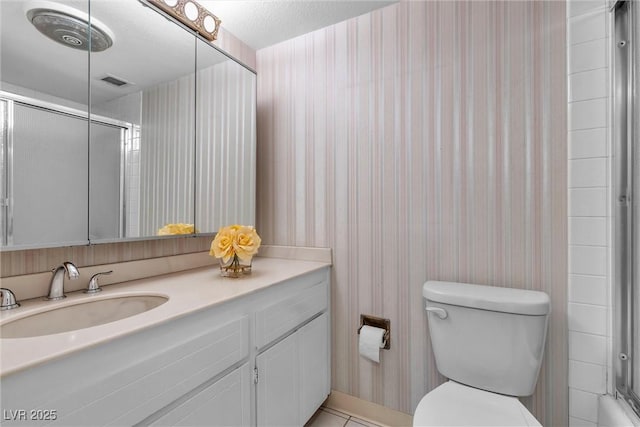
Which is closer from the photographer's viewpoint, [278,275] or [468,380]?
[468,380]

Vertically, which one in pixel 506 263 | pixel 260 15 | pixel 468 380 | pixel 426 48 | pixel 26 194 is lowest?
pixel 468 380

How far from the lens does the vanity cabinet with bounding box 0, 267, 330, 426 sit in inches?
24.7

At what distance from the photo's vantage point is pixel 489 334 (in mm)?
1188

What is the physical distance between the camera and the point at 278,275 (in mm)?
1361

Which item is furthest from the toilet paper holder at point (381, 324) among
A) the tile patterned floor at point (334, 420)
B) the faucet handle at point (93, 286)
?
the faucet handle at point (93, 286)

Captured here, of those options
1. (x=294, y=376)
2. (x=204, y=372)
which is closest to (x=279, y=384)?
(x=294, y=376)

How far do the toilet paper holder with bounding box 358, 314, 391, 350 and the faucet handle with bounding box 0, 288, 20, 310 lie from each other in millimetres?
1408

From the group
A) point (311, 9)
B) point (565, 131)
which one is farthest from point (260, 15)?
point (565, 131)

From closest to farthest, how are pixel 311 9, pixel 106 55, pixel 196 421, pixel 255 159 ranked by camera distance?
pixel 196 421
pixel 106 55
pixel 311 9
pixel 255 159

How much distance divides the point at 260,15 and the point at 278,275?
141 centimetres

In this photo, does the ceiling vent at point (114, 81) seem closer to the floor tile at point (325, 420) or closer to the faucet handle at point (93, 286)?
the faucet handle at point (93, 286)

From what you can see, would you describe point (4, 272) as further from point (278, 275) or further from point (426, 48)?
point (426, 48)

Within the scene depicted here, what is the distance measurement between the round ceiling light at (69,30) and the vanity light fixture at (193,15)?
12.2 inches

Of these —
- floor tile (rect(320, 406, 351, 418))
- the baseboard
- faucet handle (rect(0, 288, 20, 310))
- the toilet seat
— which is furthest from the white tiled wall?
faucet handle (rect(0, 288, 20, 310))
